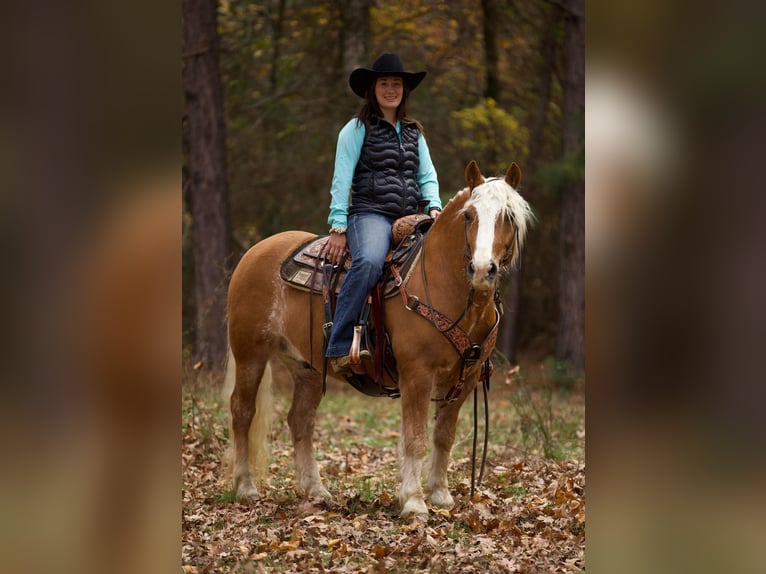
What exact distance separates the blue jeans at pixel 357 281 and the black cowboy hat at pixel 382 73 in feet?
3.38

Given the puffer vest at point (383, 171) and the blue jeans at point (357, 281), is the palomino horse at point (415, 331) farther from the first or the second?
the puffer vest at point (383, 171)

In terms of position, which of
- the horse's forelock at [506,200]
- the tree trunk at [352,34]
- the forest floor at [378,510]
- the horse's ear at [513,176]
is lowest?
the forest floor at [378,510]

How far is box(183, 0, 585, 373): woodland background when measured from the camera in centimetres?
1402

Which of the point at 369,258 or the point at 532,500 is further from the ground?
the point at 369,258

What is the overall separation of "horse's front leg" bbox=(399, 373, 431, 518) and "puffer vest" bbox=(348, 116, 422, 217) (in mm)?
1295

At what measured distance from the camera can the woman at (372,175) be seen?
244 inches

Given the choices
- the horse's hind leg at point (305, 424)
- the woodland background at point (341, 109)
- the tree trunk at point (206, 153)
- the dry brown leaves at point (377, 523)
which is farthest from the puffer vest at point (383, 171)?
the tree trunk at point (206, 153)

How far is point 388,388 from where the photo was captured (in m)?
6.62

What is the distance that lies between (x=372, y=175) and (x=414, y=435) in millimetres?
1856

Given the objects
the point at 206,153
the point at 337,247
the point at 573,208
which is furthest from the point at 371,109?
the point at 573,208
